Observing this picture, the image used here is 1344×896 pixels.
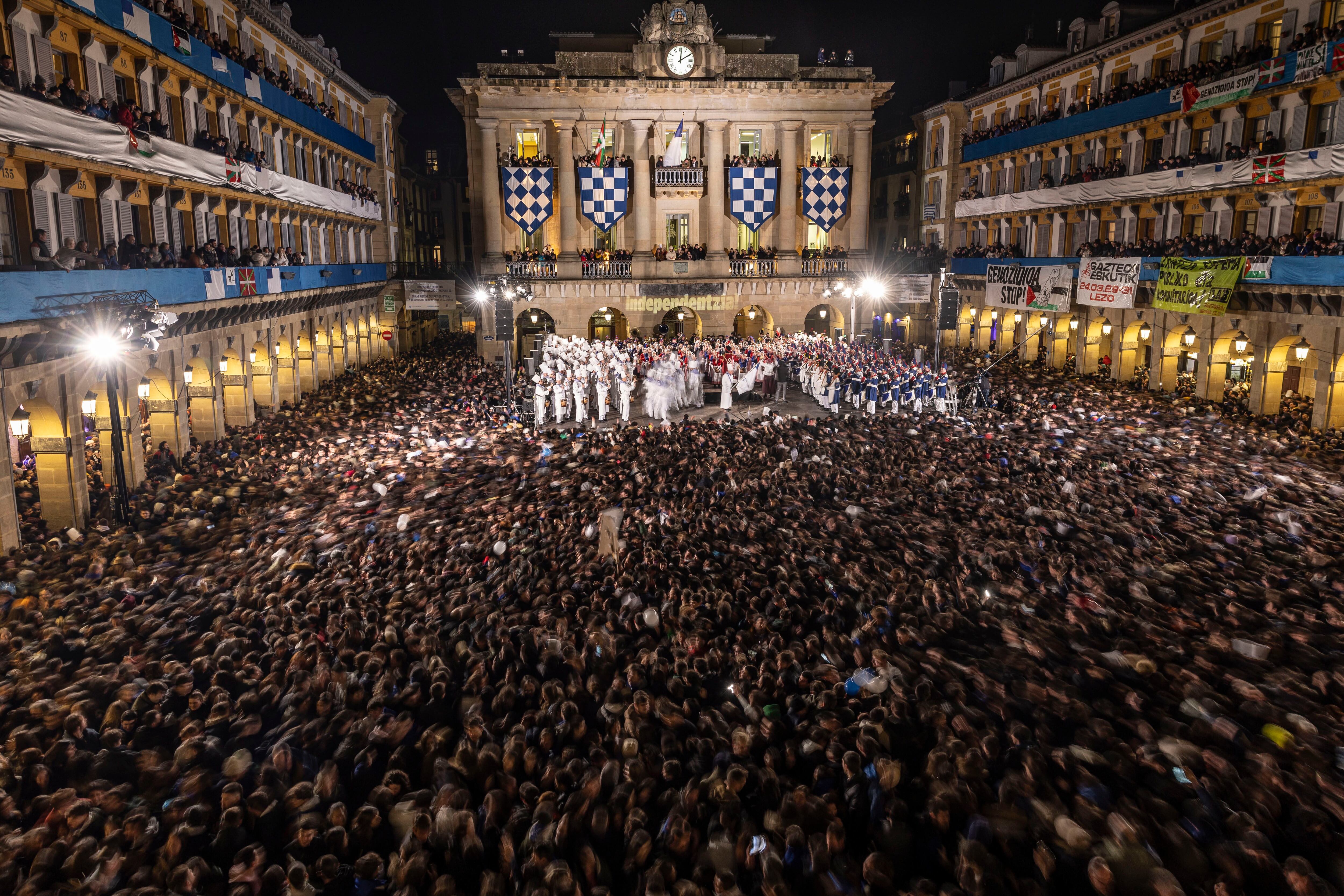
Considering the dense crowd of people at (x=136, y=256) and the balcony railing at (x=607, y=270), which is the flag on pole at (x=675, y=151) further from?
the dense crowd of people at (x=136, y=256)

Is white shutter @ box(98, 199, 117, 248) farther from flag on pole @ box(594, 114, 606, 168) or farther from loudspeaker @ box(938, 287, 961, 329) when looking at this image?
loudspeaker @ box(938, 287, 961, 329)

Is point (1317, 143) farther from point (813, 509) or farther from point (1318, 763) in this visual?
point (1318, 763)

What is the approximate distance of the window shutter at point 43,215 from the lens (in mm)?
16578

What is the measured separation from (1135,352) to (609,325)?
2785cm

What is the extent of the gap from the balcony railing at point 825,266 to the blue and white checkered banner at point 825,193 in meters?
3.76

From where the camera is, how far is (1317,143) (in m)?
24.3

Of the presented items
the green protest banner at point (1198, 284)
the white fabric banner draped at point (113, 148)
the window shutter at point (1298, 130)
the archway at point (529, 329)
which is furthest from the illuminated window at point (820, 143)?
the white fabric banner draped at point (113, 148)

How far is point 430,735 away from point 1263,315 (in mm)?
27332

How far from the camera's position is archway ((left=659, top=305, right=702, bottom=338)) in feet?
145

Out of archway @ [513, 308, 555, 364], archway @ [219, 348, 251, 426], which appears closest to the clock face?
archway @ [513, 308, 555, 364]

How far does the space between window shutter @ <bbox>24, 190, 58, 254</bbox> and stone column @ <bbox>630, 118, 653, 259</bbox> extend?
28.5 m

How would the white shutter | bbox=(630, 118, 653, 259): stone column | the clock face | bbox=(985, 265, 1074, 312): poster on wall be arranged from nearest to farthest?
the white shutter
bbox=(985, 265, 1074, 312): poster on wall
the clock face
bbox=(630, 118, 653, 259): stone column

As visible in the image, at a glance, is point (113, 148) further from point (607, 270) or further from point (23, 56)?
point (607, 270)

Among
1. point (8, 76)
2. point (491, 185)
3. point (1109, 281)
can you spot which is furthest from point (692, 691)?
point (491, 185)
